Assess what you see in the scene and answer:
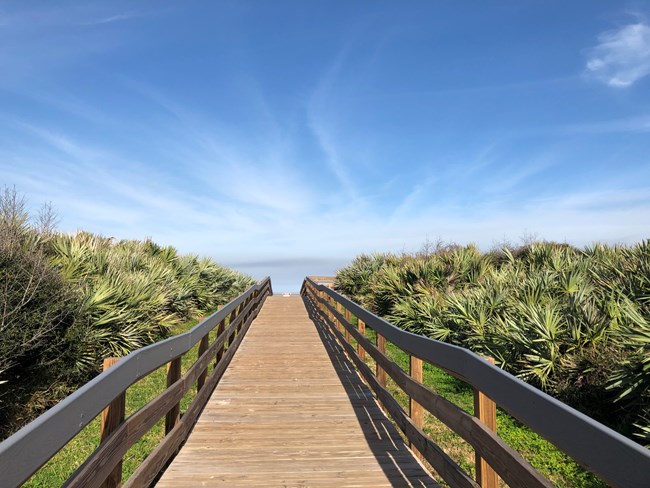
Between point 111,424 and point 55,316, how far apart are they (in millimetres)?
4795

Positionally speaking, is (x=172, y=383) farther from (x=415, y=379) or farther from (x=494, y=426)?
(x=494, y=426)

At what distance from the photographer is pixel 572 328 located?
21.2 ft

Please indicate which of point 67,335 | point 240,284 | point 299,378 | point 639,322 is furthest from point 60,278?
point 240,284

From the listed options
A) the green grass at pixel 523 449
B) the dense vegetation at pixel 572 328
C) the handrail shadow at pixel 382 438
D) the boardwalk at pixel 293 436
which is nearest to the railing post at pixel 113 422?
the boardwalk at pixel 293 436

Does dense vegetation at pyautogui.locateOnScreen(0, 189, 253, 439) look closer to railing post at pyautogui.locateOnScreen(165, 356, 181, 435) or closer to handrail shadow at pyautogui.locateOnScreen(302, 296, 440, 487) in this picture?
railing post at pyautogui.locateOnScreen(165, 356, 181, 435)

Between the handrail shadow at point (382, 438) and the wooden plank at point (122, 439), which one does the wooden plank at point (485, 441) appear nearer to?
the handrail shadow at point (382, 438)

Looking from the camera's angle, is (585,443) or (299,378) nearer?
(585,443)

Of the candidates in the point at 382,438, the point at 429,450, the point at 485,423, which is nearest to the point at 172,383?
the point at 382,438

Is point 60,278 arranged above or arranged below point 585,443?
above

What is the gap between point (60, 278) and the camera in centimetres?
741

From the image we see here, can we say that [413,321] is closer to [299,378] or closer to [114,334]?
[299,378]

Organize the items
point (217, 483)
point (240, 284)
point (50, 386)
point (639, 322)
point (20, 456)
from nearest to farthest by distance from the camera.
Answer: point (20, 456)
point (217, 483)
point (639, 322)
point (50, 386)
point (240, 284)

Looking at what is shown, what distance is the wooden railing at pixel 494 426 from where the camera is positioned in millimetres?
1564

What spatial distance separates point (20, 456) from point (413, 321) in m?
9.70
